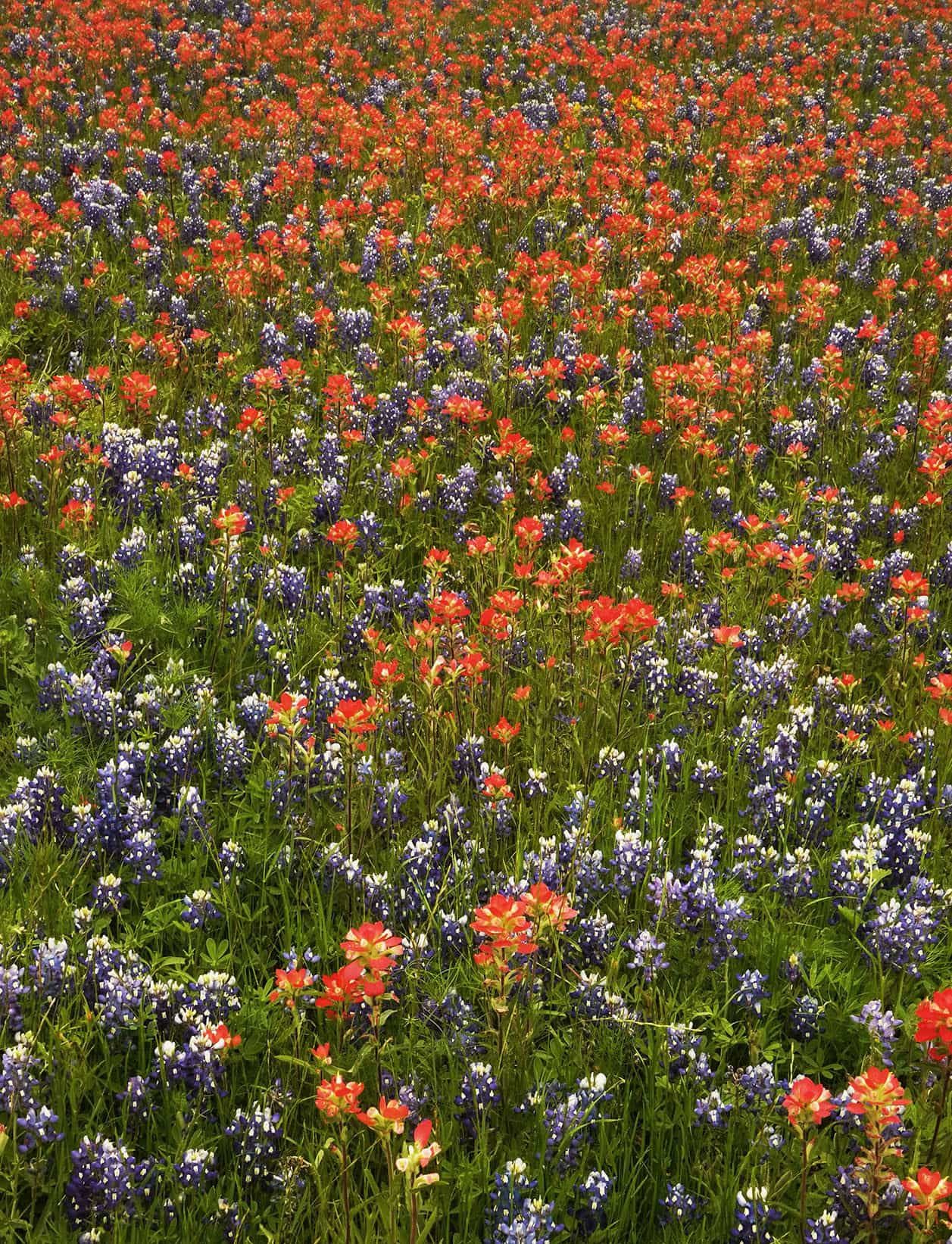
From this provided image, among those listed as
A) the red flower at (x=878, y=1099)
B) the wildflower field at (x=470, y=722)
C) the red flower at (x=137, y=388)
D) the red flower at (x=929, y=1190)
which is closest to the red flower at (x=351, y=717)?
the wildflower field at (x=470, y=722)

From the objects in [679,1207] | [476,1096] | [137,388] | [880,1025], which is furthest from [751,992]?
[137,388]

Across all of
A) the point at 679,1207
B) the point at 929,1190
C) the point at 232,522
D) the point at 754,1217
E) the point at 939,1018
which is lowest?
the point at 679,1207

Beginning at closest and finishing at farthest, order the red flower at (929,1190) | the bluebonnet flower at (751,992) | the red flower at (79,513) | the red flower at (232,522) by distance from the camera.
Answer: the red flower at (929,1190) → the bluebonnet flower at (751,992) → the red flower at (232,522) → the red flower at (79,513)

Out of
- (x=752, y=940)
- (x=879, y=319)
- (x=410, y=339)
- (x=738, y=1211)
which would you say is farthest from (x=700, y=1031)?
(x=879, y=319)

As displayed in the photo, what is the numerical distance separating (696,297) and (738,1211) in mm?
6650

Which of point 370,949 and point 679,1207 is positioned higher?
point 370,949

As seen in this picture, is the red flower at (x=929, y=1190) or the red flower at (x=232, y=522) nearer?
the red flower at (x=929, y=1190)

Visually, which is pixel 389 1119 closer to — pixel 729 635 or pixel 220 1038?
pixel 220 1038

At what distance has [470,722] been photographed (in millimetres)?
4180

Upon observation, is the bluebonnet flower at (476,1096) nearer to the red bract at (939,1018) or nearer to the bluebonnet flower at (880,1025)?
the bluebonnet flower at (880,1025)

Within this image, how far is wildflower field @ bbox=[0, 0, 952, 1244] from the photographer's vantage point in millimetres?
2607

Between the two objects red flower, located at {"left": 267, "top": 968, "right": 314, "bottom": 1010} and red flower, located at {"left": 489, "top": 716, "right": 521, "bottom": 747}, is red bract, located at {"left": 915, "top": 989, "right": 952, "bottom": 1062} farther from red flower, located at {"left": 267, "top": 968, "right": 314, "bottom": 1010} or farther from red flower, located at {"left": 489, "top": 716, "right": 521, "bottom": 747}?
red flower, located at {"left": 489, "top": 716, "right": 521, "bottom": 747}

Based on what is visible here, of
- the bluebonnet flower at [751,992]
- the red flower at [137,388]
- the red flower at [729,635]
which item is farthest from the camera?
the red flower at [137,388]

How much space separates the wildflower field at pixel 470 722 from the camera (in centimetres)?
261
